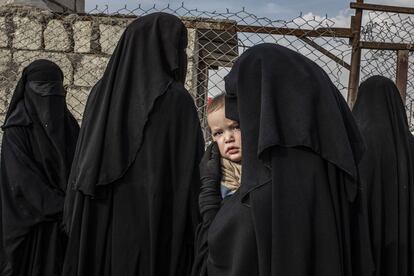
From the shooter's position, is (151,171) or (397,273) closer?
(151,171)

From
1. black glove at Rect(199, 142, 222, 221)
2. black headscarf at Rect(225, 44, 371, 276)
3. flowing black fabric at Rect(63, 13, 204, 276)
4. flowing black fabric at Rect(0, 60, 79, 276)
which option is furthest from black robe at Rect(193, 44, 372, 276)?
flowing black fabric at Rect(0, 60, 79, 276)

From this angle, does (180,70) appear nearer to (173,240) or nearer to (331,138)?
(173,240)

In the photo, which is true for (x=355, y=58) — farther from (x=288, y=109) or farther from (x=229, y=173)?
(x=288, y=109)

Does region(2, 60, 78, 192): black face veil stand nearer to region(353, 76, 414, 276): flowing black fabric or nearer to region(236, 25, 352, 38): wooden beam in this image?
region(236, 25, 352, 38): wooden beam

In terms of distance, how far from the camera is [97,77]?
16.1 ft

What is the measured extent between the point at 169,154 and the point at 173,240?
15.0 inches

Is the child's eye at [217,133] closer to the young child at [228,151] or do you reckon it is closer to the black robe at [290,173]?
the young child at [228,151]

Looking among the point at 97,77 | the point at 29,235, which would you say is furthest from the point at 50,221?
the point at 97,77

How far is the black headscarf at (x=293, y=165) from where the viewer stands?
175 cm

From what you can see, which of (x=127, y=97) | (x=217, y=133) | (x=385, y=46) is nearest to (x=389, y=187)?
(x=217, y=133)

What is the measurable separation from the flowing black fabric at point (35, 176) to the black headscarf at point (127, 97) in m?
0.57

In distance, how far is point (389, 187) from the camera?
121 inches

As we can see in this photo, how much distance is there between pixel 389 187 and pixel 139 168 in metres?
1.24

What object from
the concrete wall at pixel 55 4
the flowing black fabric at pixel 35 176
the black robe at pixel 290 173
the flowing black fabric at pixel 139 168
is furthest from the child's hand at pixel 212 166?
the concrete wall at pixel 55 4
